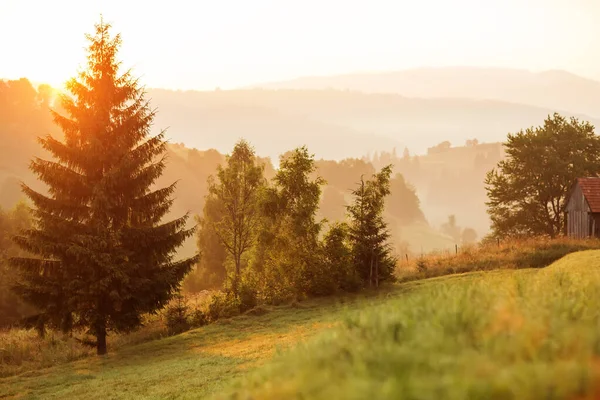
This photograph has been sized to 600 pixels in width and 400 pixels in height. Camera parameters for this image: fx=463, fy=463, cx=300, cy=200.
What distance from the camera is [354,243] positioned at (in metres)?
27.7

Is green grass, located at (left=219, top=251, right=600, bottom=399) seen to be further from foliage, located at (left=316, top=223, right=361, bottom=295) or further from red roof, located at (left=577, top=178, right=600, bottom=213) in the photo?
red roof, located at (left=577, top=178, right=600, bottom=213)

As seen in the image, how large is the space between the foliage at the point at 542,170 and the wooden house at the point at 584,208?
284 cm

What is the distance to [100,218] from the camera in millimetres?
21234

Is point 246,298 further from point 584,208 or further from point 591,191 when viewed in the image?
point 591,191

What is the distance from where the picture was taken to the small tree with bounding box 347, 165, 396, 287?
27047 millimetres

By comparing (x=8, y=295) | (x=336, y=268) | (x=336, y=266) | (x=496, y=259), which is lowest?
(x=8, y=295)

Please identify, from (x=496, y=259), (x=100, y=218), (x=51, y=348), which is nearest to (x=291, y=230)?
(x=100, y=218)

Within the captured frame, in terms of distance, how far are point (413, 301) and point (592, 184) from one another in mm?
44044

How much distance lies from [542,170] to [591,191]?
6353mm

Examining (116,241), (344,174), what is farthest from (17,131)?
(116,241)

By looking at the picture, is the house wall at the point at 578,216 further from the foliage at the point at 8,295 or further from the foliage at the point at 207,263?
the foliage at the point at 8,295

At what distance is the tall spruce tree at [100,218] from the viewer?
66.8 feet

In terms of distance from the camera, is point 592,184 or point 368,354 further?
point 592,184

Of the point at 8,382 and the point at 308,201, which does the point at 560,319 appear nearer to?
the point at 8,382
